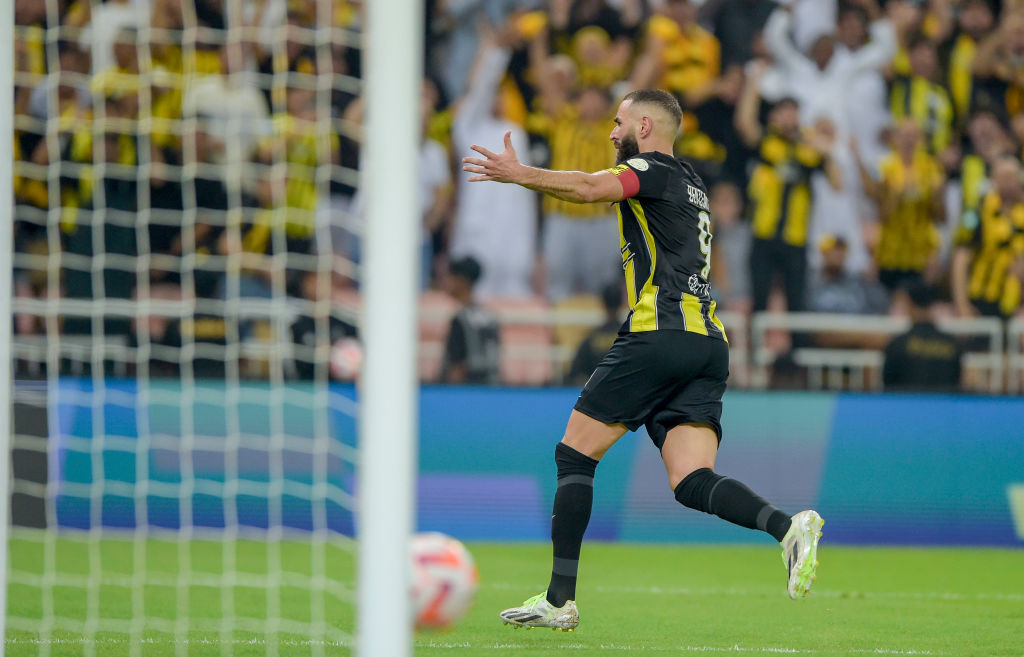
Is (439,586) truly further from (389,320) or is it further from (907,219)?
(907,219)

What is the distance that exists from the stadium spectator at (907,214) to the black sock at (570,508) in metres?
6.46

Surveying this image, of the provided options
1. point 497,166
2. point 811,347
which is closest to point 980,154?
point 811,347

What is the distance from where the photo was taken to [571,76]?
36.5 feet

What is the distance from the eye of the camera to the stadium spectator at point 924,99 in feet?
38.0

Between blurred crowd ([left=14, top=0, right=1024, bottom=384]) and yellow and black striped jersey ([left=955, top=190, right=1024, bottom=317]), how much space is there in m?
0.02

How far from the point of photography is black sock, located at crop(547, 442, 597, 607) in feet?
17.8

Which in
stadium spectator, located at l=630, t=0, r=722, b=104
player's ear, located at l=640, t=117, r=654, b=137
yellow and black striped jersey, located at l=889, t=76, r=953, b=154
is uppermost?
stadium spectator, located at l=630, t=0, r=722, b=104

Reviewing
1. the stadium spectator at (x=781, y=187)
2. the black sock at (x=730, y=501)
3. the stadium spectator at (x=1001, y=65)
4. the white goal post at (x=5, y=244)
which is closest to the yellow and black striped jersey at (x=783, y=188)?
the stadium spectator at (x=781, y=187)

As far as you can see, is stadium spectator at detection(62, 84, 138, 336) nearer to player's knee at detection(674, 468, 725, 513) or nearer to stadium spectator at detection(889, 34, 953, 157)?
player's knee at detection(674, 468, 725, 513)

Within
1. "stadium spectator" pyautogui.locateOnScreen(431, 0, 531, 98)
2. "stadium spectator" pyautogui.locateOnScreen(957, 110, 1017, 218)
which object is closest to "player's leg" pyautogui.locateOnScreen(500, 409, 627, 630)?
"stadium spectator" pyautogui.locateOnScreen(431, 0, 531, 98)

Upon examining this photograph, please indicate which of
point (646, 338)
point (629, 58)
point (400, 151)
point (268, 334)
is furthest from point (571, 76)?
point (400, 151)

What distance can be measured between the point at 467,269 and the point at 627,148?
15.8 feet

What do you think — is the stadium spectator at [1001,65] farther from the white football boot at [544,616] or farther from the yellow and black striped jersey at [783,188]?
the white football boot at [544,616]

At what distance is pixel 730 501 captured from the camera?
5184 mm
